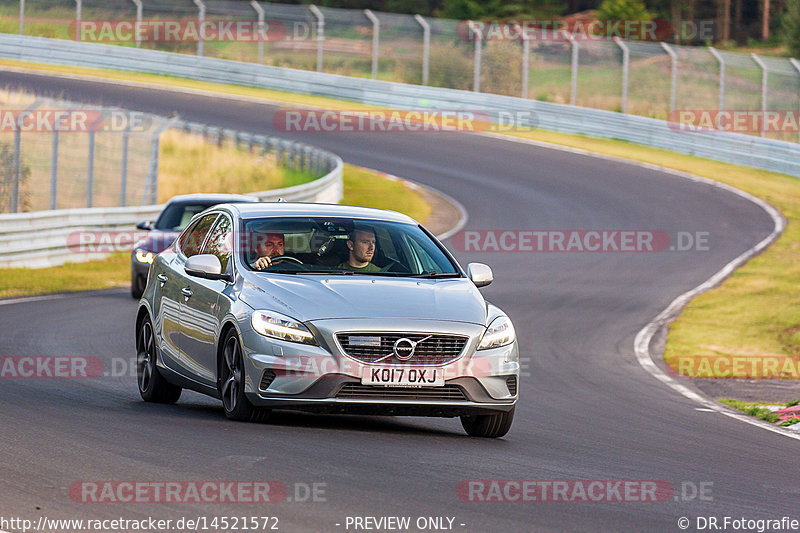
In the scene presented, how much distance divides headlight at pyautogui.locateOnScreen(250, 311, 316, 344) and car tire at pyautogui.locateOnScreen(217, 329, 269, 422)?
0.85 feet

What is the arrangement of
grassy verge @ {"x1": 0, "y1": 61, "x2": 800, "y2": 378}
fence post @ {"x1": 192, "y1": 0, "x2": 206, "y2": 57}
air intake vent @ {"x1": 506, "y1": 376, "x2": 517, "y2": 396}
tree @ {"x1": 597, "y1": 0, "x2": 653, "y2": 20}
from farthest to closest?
tree @ {"x1": 597, "y1": 0, "x2": 653, "y2": 20} < fence post @ {"x1": 192, "y1": 0, "x2": 206, "y2": 57} < grassy verge @ {"x1": 0, "y1": 61, "x2": 800, "y2": 378} < air intake vent @ {"x1": 506, "y1": 376, "x2": 517, "y2": 396}

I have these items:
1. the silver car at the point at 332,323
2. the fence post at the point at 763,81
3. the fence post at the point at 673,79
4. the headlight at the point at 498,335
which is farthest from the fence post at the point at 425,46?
the headlight at the point at 498,335

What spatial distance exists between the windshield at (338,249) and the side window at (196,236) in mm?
788

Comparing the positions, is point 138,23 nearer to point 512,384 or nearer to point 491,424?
point 491,424

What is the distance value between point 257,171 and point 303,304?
29.0 m

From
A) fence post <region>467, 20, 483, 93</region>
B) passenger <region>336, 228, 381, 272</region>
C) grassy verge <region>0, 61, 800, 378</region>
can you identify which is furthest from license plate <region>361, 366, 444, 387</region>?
fence post <region>467, 20, 483, 93</region>

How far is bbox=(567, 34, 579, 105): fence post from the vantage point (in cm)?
4494

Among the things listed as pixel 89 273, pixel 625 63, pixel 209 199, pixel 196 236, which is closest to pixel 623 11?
pixel 625 63

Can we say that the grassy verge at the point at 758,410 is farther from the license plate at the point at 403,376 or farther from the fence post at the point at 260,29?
the fence post at the point at 260,29

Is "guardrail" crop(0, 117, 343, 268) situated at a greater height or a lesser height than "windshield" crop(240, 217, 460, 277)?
lesser

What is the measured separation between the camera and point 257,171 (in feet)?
123

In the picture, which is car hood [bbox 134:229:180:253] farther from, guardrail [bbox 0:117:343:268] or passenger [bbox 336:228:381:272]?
passenger [bbox 336:228:381:272]

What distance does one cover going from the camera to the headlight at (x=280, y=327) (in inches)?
338

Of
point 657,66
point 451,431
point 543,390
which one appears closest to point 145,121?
point 657,66
